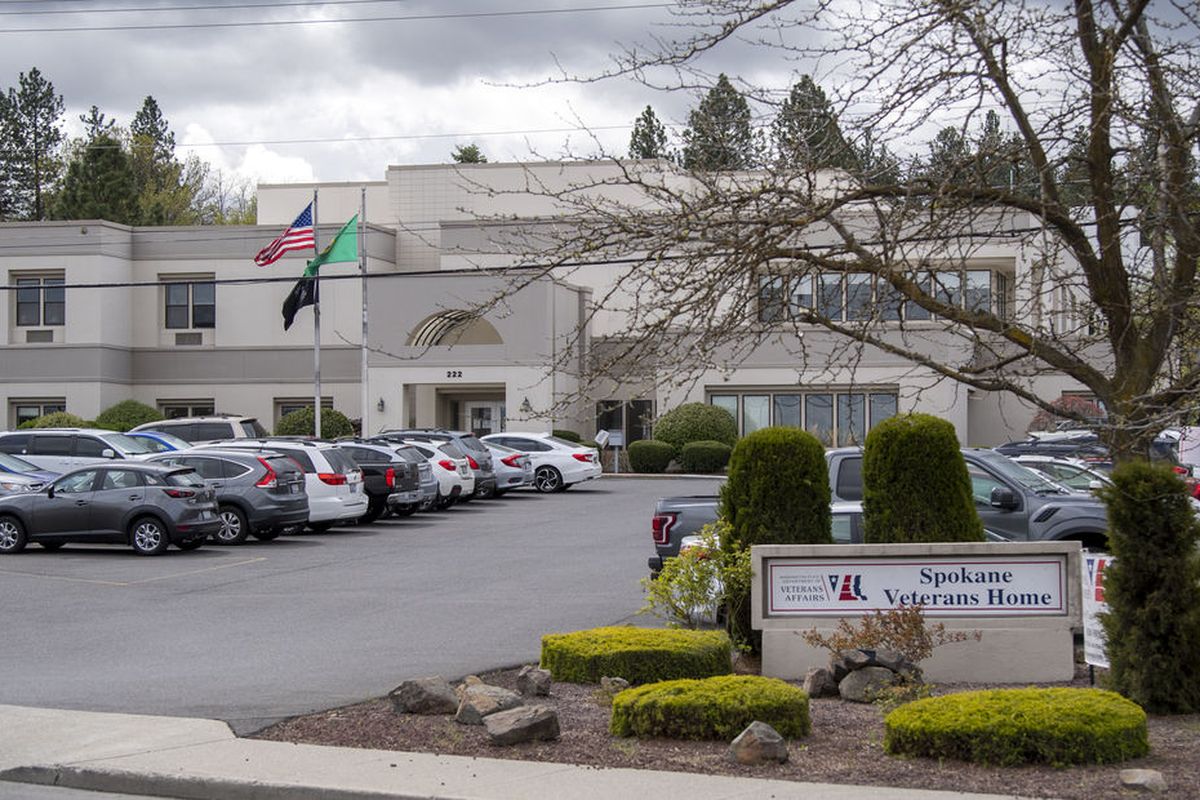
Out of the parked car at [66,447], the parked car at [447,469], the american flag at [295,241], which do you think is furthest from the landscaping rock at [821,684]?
the american flag at [295,241]

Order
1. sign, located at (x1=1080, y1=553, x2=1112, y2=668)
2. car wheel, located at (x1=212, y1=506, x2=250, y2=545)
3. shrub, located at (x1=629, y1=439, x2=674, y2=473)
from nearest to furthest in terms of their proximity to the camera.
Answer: sign, located at (x1=1080, y1=553, x2=1112, y2=668) → car wheel, located at (x1=212, y1=506, x2=250, y2=545) → shrub, located at (x1=629, y1=439, x2=674, y2=473)

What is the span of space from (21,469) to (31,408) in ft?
71.3

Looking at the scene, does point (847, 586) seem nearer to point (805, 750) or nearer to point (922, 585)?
point (922, 585)

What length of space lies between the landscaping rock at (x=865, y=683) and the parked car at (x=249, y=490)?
16417 mm

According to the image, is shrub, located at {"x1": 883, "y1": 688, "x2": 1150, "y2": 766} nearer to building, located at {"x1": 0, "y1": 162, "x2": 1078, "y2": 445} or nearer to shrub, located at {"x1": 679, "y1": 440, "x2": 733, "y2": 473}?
shrub, located at {"x1": 679, "y1": 440, "x2": 733, "y2": 473}

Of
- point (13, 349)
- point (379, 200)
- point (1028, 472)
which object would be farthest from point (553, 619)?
point (379, 200)

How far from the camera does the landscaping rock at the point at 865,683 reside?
10.7 meters

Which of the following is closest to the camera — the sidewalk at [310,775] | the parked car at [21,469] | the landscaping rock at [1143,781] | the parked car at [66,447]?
the landscaping rock at [1143,781]

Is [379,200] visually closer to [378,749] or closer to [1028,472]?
[1028,472]

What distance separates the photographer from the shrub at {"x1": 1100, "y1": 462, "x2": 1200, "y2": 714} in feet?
31.6

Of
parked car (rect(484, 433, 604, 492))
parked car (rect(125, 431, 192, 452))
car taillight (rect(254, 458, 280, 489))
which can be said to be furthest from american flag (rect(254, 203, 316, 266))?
car taillight (rect(254, 458, 280, 489))

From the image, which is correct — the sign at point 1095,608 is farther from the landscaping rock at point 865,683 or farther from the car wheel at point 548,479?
the car wheel at point 548,479

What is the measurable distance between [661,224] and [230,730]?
448 cm

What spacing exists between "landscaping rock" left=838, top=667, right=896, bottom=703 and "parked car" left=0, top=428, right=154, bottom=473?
24.0 metres
